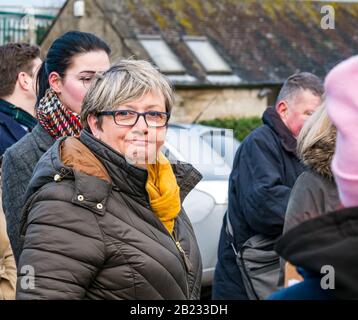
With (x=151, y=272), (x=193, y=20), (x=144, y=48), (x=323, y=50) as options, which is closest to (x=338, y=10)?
(x=323, y=50)

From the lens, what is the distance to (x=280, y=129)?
14.1 ft

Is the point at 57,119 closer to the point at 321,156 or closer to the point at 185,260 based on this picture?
the point at 185,260

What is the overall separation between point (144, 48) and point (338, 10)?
8.51m

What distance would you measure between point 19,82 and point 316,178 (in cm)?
186

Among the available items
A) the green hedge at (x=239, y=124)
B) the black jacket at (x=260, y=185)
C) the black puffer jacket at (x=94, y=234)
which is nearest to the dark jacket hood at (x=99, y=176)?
the black puffer jacket at (x=94, y=234)

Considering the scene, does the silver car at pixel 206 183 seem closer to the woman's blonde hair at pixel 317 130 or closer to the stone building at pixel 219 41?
the woman's blonde hair at pixel 317 130

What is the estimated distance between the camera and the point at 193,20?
78.2ft

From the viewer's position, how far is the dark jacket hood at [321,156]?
3.15 metres

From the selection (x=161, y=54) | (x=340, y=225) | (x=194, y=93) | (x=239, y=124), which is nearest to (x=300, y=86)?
(x=340, y=225)

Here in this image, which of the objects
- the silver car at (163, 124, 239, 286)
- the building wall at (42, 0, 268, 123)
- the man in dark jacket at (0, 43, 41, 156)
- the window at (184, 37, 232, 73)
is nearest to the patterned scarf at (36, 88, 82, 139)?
the man in dark jacket at (0, 43, 41, 156)

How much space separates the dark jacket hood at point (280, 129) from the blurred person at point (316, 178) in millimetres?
966

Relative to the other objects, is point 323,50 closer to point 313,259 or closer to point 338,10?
point 338,10

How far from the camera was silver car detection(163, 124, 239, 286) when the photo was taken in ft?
23.1

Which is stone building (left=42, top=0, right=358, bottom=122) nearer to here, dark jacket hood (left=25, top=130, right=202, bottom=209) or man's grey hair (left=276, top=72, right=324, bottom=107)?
man's grey hair (left=276, top=72, right=324, bottom=107)
